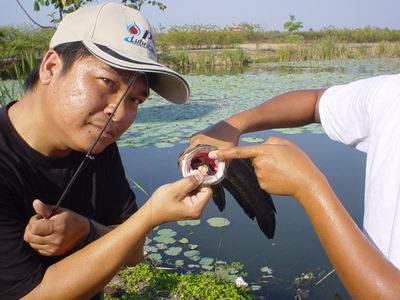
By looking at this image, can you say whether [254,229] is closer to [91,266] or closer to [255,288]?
[255,288]

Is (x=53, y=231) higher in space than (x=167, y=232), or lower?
higher

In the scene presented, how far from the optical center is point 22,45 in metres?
13.9

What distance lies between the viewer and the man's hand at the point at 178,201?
175cm

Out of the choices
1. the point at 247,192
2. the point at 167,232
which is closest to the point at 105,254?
the point at 247,192

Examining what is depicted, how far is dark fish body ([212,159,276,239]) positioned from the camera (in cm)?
228

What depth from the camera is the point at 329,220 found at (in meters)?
1.47

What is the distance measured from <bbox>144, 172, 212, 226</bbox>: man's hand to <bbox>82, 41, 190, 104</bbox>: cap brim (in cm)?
51

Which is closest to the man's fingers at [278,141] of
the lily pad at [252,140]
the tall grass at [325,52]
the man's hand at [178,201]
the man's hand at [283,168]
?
the man's hand at [283,168]

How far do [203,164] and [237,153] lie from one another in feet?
0.92

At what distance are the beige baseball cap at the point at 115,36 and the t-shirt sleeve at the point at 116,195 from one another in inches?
27.7

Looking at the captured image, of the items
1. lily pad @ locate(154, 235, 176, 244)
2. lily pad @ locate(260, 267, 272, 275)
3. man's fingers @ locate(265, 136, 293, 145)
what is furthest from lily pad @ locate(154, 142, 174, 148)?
man's fingers @ locate(265, 136, 293, 145)

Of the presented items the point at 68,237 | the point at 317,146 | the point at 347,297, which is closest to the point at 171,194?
the point at 68,237

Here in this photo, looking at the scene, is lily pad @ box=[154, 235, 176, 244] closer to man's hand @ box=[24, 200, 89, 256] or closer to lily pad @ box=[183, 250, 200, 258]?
lily pad @ box=[183, 250, 200, 258]

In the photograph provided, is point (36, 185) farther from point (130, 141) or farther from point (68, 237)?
point (130, 141)
